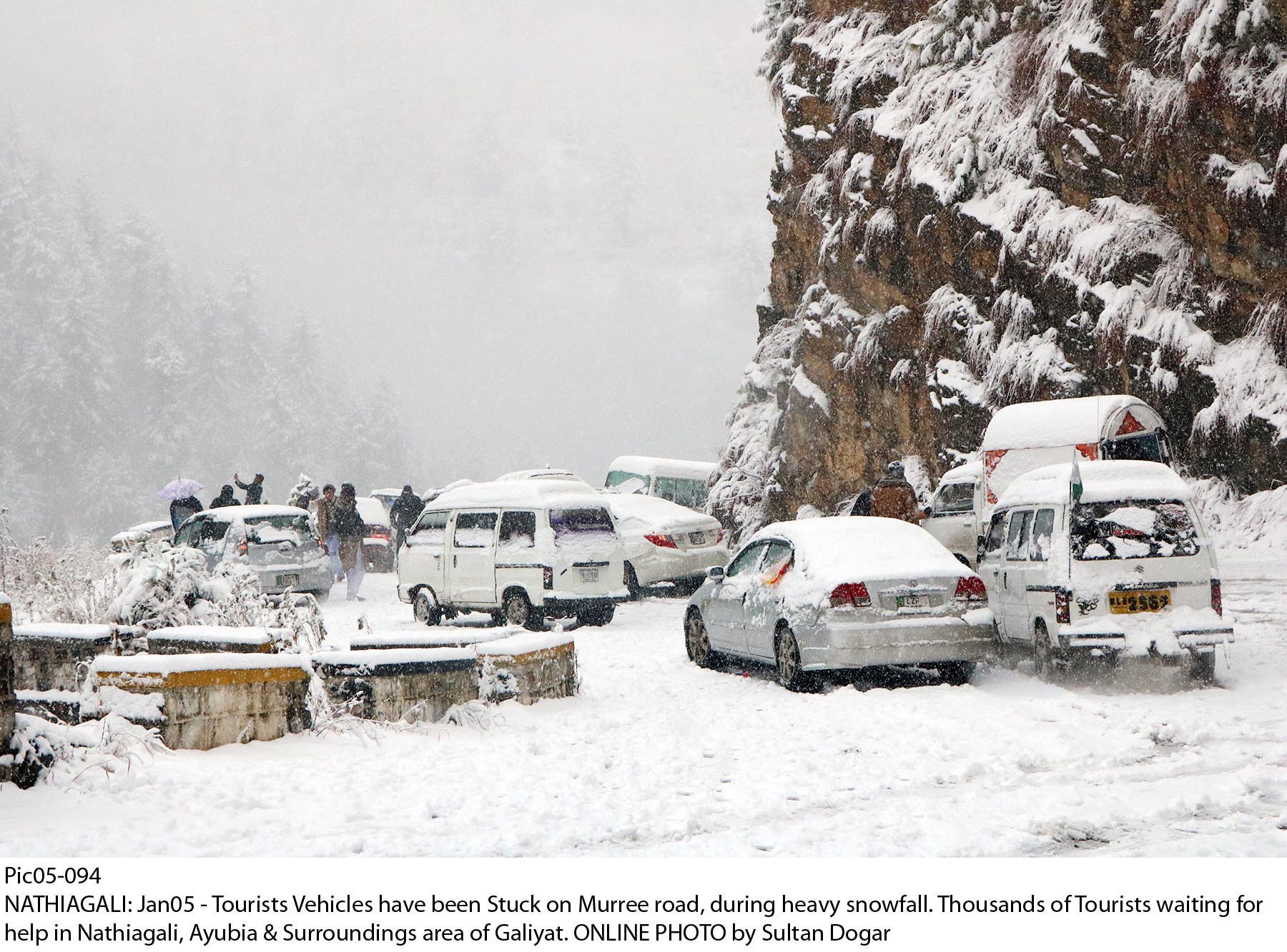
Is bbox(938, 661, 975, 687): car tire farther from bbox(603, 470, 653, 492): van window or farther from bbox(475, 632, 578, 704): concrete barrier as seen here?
bbox(603, 470, 653, 492): van window

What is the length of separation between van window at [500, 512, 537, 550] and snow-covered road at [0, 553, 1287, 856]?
22.7 feet

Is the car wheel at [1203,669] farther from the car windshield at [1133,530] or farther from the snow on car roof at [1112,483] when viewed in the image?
the snow on car roof at [1112,483]

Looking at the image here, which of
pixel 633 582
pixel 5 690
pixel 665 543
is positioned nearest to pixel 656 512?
pixel 665 543

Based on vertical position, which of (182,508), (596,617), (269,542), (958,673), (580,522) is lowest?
(958,673)

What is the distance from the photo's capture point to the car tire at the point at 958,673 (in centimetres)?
1148

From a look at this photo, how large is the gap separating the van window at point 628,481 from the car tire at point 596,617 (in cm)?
1284

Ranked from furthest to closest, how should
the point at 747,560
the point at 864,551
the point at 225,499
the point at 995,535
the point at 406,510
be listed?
the point at 406,510 → the point at 225,499 → the point at 747,560 → the point at 995,535 → the point at 864,551

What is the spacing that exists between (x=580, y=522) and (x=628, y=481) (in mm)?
13659

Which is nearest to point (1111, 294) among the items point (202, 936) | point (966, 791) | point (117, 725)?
point (966, 791)

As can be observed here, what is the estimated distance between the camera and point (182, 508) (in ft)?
87.1

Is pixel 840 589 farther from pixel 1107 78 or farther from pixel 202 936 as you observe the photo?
pixel 1107 78

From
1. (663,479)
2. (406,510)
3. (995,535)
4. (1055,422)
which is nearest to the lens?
(995,535)

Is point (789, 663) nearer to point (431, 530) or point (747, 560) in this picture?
point (747, 560)

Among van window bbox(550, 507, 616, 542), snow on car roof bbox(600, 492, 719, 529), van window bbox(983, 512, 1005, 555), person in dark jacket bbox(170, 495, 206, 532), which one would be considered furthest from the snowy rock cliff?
person in dark jacket bbox(170, 495, 206, 532)
